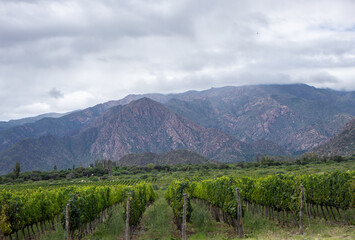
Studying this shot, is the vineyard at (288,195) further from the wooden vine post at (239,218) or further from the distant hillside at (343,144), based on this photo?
the distant hillside at (343,144)

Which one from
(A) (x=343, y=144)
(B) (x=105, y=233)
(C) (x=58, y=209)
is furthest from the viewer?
(A) (x=343, y=144)

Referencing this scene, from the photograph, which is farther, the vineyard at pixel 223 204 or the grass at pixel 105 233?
the grass at pixel 105 233

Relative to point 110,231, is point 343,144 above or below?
below

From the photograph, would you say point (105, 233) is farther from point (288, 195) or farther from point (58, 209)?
point (288, 195)

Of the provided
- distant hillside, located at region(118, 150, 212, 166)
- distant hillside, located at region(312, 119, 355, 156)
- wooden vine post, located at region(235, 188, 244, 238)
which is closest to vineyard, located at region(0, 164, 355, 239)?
wooden vine post, located at region(235, 188, 244, 238)

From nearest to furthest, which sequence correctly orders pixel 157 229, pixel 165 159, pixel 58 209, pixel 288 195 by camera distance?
1. pixel 288 195
2. pixel 157 229
3. pixel 58 209
4. pixel 165 159

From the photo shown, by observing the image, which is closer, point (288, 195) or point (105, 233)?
point (288, 195)

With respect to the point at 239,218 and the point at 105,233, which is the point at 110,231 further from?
the point at 239,218

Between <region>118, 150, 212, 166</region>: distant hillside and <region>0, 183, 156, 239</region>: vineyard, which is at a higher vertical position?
<region>0, 183, 156, 239</region>: vineyard

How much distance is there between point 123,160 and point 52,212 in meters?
177

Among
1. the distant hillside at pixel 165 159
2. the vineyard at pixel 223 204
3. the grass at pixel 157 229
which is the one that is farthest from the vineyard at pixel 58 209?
the distant hillside at pixel 165 159

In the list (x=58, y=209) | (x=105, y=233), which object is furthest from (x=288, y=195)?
(x=58, y=209)

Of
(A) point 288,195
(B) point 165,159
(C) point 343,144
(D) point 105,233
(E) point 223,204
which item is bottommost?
(B) point 165,159

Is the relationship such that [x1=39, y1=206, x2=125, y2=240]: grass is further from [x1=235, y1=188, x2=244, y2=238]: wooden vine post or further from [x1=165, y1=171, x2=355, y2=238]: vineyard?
[x1=235, y1=188, x2=244, y2=238]: wooden vine post
